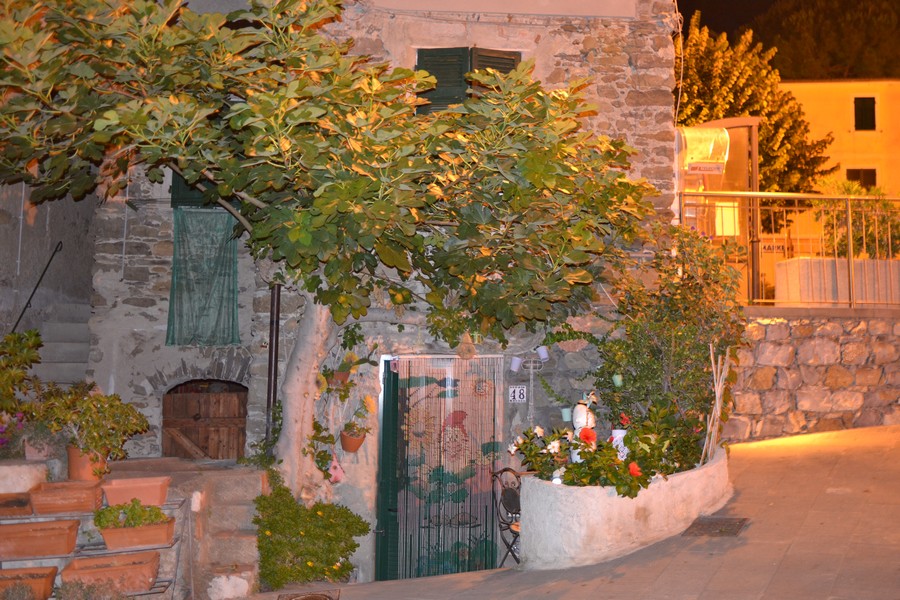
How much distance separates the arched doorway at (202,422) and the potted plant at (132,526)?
19.9ft

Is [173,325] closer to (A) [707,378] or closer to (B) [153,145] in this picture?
(B) [153,145]

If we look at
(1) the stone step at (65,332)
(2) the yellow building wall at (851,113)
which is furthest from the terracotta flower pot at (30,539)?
(2) the yellow building wall at (851,113)

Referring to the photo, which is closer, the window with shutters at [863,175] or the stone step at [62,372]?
the stone step at [62,372]

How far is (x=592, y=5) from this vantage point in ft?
34.3

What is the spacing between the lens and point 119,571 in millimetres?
7215

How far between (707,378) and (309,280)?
405 cm

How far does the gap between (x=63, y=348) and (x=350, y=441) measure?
4.39 metres

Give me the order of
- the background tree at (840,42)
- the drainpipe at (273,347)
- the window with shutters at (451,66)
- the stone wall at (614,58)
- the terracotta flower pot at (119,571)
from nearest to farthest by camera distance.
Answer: the terracotta flower pot at (119,571) → the drainpipe at (273,347) → the window with shutters at (451,66) → the stone wall at (614,58) → the background tree at (840,42)

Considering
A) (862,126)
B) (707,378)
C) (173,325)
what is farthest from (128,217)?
(862,126)

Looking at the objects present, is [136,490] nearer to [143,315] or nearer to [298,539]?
[298,539]

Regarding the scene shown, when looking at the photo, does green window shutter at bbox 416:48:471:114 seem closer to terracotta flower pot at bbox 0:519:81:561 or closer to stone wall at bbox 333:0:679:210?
stone wall at bbox 333:0:679:210

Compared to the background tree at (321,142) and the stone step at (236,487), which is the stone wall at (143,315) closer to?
the stone step at (236,487)

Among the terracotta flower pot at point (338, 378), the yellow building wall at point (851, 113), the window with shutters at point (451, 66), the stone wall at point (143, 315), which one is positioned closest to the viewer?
the terracotta flower pot at point (338, 378)

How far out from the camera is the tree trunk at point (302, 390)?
866 cm
